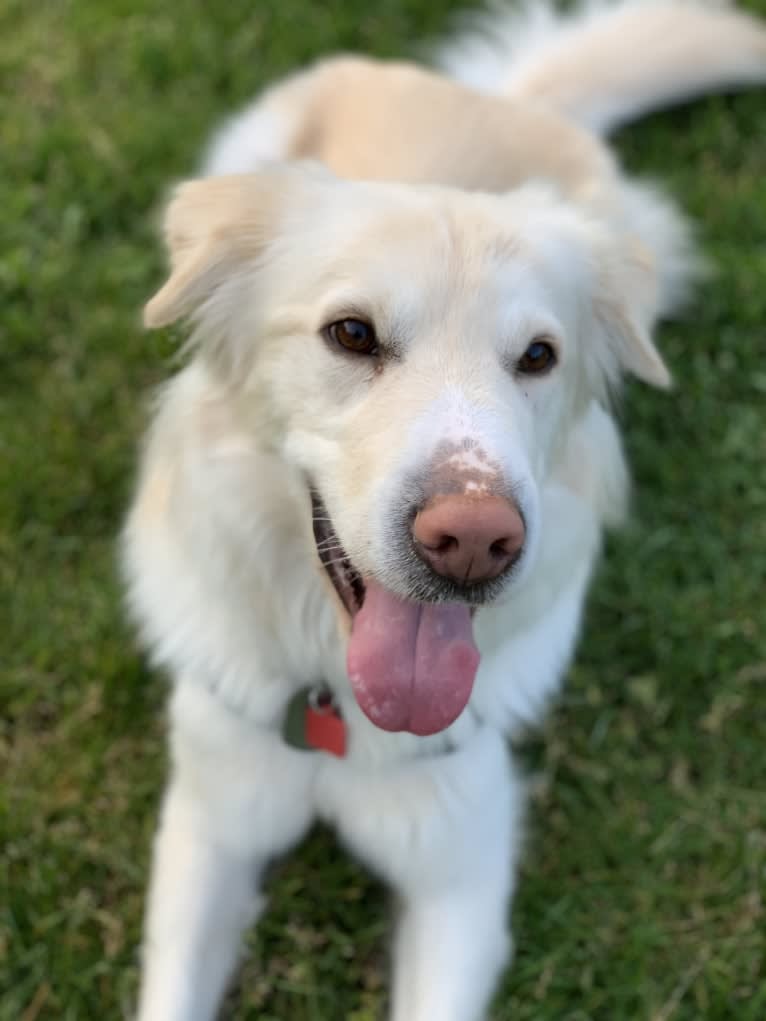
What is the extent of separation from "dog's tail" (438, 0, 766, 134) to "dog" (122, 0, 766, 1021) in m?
1.78

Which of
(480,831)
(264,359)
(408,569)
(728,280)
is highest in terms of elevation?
(264,359)

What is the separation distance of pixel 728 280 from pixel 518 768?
7.03ft

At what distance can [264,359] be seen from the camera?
7.27 ft

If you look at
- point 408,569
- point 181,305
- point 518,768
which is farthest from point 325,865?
point 181,305

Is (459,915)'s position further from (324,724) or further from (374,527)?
(374,527)

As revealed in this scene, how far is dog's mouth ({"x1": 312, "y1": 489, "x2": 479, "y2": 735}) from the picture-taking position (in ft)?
6.66

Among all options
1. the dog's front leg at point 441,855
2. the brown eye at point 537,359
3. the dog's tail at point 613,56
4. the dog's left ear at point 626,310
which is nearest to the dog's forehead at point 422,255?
the brown eye at point 537,359

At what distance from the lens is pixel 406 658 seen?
2047 millimetres

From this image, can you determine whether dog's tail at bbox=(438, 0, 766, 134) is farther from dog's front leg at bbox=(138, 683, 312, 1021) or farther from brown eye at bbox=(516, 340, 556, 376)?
dog's front leg at bbox=(138, 683, 312, 1021)

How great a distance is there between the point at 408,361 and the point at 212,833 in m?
1.30

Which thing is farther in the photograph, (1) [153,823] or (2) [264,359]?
(1) [153,823]

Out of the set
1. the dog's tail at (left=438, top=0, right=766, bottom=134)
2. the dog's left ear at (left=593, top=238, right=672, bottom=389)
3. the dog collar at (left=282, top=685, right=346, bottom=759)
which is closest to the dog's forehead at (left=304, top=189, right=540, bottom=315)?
the dog's left ear at (left=593, top=238, right=672, bottom=389)

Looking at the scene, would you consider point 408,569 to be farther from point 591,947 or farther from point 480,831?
point 591,947

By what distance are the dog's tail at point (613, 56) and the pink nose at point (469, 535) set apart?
9.48 ft
